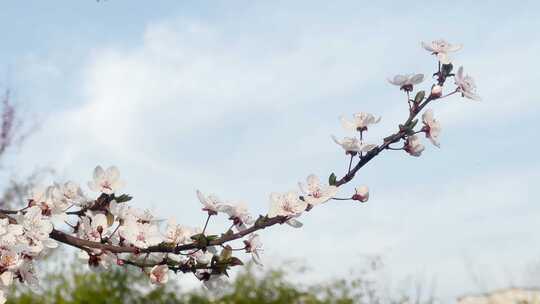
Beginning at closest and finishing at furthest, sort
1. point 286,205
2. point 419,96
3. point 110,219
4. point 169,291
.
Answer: point 286,205, point 419,96, point 110,219, point 169,291

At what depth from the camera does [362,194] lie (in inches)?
115

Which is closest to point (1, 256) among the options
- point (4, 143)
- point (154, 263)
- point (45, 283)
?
point (154, 263)

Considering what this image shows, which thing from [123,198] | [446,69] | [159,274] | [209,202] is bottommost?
[159,274]

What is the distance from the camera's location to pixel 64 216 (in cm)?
317

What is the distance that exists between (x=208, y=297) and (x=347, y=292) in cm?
161

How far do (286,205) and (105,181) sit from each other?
804mm

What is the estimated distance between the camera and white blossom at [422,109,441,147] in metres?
3.03

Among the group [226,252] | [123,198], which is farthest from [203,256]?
[123,198]

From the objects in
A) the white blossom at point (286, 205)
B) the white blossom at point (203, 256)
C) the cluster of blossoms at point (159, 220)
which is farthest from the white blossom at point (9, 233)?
the white blossom at point (286, 205)

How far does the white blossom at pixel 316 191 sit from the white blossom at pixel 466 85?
27.7 inches

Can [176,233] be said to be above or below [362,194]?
below

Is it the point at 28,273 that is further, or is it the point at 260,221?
the point at 28,273

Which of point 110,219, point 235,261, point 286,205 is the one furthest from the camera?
point 110,219

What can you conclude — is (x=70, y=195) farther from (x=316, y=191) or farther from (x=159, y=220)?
(x=316, y=191)
